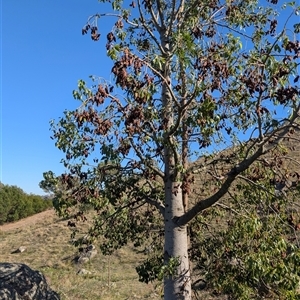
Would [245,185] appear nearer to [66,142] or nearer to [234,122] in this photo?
[234,122]

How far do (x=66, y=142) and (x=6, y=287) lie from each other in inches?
95.0

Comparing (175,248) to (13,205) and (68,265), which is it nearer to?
(68,265)

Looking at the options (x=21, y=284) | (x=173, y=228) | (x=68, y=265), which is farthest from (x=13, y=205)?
(x=173, y=228)

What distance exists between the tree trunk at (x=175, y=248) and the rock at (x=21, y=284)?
209 cm

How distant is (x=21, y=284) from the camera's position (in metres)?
6.26

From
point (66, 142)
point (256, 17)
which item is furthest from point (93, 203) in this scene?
point (256, 17)

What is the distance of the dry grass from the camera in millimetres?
14227

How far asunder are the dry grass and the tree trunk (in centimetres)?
789

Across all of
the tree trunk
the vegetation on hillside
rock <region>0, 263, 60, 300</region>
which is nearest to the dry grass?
rock <region>0, 263, 60, 300</region>

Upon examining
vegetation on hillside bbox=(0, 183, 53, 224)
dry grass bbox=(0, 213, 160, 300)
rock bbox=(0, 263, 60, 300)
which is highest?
vegetation on hillside bbox=(0, 183, 53, 224)

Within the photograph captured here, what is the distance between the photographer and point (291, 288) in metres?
4.59

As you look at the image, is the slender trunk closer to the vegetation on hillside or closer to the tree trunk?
the tree trunk

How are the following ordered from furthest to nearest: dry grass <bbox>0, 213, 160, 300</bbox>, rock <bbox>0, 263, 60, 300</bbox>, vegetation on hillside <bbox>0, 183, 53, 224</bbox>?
vegetation on hillside <bbox>0, 183, 53, 224</bbox> → dry grass <bbox>0, 213, 160, 300</bbox> → rock <bbox>0, 263, 60, 300</bbox>

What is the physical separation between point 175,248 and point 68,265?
16597 millimetres
